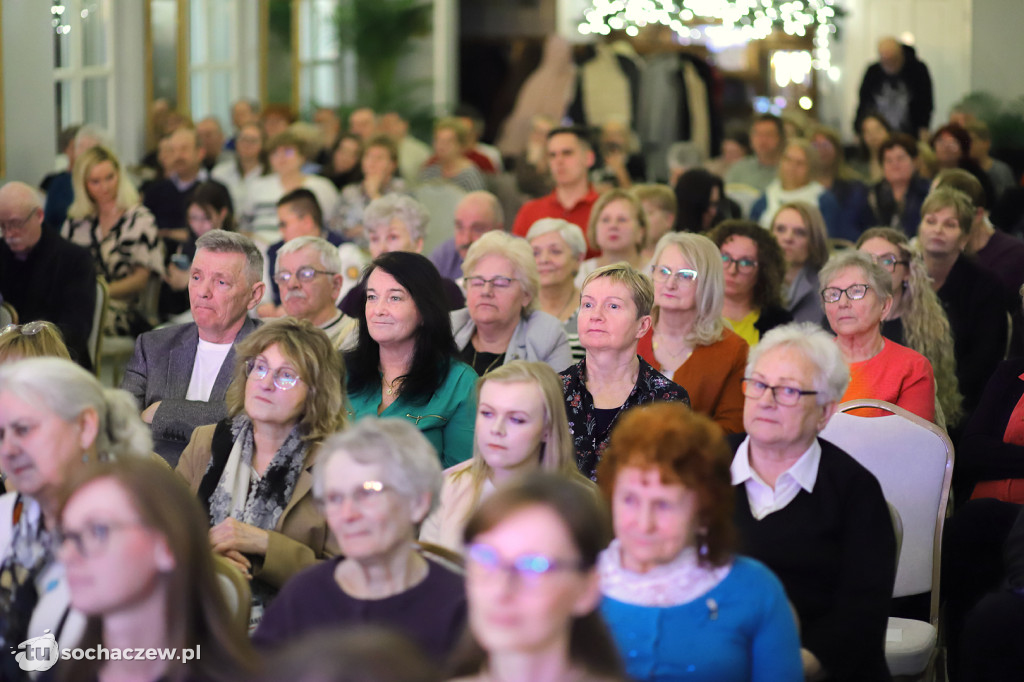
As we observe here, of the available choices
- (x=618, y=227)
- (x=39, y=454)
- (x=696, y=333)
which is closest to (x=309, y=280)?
(x=696, y=333)

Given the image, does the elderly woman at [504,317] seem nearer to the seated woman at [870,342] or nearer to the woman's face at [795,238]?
the seated woman at [870,342]

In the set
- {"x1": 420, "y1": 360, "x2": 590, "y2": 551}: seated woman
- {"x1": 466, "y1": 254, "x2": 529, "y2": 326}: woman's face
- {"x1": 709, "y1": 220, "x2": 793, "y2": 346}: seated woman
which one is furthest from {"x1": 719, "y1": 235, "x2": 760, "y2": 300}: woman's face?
{"x1": 420, "y1": 360, "x2": 590, "y2": 551}: seated woman

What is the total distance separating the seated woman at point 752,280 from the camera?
4.79 meters

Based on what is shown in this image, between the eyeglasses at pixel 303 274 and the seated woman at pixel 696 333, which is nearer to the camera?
the seated woman at pixel 696 333

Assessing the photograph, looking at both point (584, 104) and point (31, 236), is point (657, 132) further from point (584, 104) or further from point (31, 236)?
point (31, 236)

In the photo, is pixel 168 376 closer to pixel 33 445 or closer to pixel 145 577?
pixel 33 445

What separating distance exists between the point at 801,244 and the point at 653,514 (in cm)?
351

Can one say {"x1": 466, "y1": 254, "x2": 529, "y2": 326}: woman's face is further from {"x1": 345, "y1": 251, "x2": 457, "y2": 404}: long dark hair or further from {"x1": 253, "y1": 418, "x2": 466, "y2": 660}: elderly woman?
{"x1": 253, "y1": 418, "x2": 466, "y2": 660}: elderly woman

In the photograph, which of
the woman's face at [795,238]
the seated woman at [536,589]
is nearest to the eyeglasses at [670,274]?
the woman's face at [795,238]

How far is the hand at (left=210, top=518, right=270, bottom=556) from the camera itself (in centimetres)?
278

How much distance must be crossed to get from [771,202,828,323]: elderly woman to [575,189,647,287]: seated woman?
0.59 meters

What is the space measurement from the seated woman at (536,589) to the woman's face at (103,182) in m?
4.98

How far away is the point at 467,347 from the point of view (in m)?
4.30

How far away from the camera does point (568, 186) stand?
657cm
